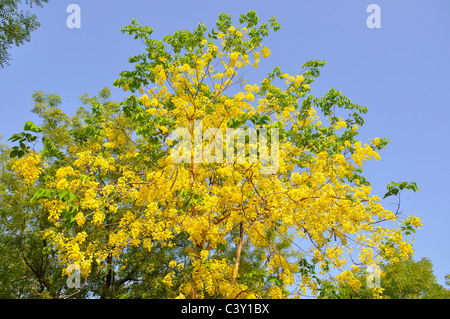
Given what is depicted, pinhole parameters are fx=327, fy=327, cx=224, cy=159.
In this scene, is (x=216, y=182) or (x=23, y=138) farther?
(x=216, y=182)

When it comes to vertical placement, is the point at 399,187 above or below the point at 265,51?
below

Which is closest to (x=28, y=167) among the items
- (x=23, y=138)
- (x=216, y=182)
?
(x=23, y=138)

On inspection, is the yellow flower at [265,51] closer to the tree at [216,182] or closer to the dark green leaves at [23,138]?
the tree at [216,182]

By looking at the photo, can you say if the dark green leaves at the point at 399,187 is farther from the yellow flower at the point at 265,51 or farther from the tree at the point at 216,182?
the yellow flower at the point at 265,51

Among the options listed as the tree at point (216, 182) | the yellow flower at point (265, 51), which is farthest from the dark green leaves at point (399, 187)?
the yellow flower at point (265, 51)

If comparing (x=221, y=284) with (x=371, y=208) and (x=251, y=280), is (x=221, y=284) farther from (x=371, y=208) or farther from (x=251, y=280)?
(x=371, y=208)

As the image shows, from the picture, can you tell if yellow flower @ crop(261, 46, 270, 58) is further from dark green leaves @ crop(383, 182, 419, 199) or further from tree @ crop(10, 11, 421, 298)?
dark green leaves @ crop(383, 182, 419, 199)

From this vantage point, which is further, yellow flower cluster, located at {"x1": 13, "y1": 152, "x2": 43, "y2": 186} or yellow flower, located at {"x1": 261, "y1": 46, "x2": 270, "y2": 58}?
yellow flower, located at {"x1": 261, "y1": 46, "x2": 270, "y2": 58}

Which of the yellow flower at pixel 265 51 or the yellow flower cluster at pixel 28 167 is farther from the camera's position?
the yellow flower at pixel 265 51

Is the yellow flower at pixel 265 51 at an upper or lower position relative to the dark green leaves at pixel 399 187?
upper

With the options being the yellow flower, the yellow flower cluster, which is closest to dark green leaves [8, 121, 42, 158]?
the yellow flower cluster

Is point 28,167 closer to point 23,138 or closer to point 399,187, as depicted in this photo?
point 23,138

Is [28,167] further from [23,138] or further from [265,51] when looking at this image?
[265,51]
